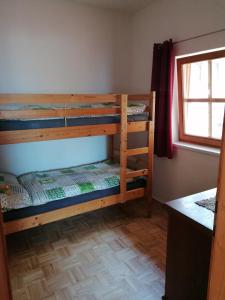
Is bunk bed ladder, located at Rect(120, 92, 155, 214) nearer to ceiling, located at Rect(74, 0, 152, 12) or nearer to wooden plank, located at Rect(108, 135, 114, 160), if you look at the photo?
wooden plank, located at Rect(108, 135, 114, 160)

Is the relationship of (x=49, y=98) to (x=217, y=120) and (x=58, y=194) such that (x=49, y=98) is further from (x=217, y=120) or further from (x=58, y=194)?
(x=217, y=120)

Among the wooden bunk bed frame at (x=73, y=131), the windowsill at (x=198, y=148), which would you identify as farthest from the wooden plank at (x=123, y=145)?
the windowsill at (x=198, y=148)

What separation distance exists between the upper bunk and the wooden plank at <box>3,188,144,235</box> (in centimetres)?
71

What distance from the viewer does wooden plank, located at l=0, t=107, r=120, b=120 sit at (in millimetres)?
1980

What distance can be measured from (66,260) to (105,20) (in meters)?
3.01

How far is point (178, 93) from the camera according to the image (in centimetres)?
287

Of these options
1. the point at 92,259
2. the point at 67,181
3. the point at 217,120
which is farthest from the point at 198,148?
the point at 92,259

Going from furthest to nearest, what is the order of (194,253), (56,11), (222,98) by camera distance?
(56,11) < (222,98) < (194,253)

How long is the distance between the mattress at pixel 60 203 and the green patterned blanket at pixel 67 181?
40mm

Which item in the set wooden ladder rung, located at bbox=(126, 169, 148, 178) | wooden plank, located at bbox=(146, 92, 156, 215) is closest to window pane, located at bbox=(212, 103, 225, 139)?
wooden plank, located at bbox=(146, 92, 156, 215)

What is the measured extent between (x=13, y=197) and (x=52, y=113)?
85 centimetres

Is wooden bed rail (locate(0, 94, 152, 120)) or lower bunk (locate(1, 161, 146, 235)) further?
lower bunk (locate(1, 161, 146, 235))

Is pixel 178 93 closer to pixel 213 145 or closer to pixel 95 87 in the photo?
pixel 213 145

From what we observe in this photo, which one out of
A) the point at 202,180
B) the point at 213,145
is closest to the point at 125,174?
the point at 202,180
